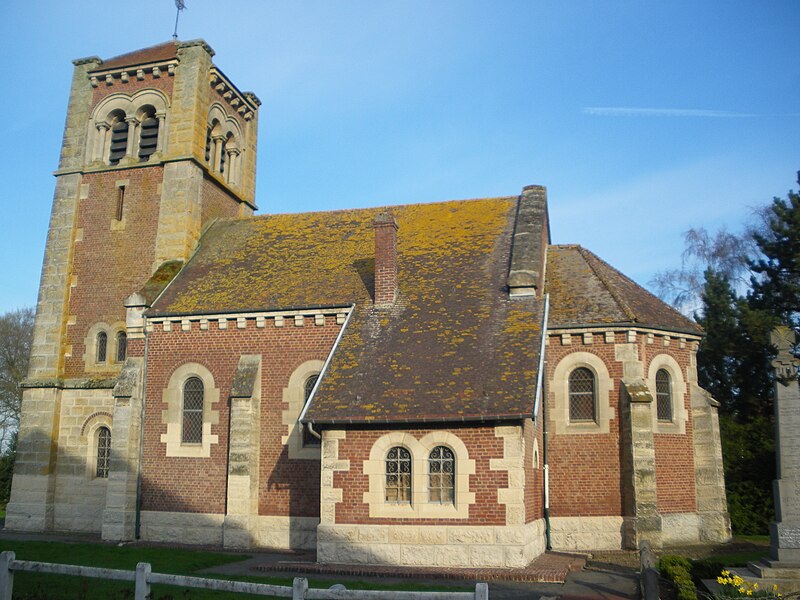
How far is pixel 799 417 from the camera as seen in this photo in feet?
43.6

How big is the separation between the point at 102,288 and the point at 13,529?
820 centimetres

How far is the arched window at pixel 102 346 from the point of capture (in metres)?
24.7

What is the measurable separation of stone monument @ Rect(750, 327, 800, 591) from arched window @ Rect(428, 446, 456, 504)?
6.24 metres

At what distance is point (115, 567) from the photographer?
15.5 m

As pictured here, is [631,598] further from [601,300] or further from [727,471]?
[727,471]

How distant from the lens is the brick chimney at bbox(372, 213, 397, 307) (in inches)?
808

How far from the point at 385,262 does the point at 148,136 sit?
12.5m

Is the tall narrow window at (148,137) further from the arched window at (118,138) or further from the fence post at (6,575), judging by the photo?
the fence post at (6,575)

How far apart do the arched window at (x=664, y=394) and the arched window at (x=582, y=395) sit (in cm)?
212

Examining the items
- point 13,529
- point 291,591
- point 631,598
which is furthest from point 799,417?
point 13,529

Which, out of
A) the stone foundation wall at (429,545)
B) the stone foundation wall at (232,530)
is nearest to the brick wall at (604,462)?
the stone foundation wall at (429,545)

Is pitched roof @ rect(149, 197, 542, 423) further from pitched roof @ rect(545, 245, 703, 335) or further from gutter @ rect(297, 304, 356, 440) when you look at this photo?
pitched roof @ rect(545, 245, 703, 335)

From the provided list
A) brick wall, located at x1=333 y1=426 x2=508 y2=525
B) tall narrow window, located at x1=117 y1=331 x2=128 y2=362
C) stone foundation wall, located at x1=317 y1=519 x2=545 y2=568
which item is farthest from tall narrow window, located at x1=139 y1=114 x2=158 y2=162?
stone foundation wall, located at x1=317 y1=519 x2=545 y2=568

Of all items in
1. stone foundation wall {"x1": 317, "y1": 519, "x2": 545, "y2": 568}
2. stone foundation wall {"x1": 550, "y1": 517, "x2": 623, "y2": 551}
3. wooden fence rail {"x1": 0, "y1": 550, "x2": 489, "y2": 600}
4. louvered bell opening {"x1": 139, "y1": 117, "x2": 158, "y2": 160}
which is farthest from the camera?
louvered bell opening {"x1": 139, "y1": 117, "x2": 158, "y2": 160}
